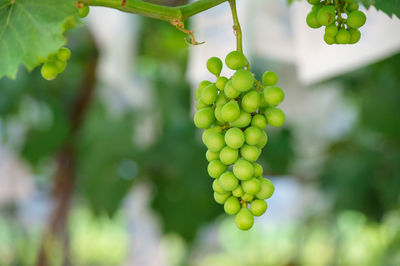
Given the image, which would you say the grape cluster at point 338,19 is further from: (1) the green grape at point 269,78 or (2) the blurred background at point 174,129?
(2) the blurred background at point 174,129

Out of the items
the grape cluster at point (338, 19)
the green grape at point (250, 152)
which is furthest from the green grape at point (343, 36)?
the green grape at point (250, 152)

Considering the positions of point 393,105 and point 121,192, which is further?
point 121,192

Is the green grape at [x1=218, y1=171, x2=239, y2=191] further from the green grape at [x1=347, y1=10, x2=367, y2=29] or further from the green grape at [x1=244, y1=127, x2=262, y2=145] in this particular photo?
the green grape at [x1=347, y1=10, x2=367, y2=29]

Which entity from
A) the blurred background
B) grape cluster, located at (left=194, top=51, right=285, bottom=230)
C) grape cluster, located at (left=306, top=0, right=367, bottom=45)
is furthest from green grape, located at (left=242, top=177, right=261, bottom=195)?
the blurred background

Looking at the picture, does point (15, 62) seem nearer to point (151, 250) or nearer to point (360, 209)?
point (360, 209)

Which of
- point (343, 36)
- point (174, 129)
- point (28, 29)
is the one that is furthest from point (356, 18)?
point (174, 129)

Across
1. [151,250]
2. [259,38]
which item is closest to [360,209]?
[259,38]
